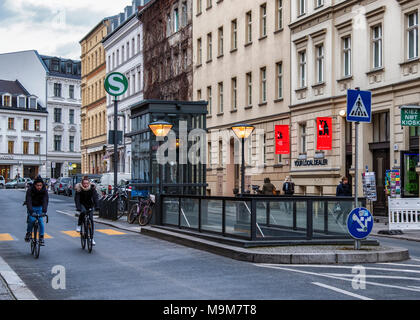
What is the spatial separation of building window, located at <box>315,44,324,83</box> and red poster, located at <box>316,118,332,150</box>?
2488 mm

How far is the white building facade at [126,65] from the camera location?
68.6 m

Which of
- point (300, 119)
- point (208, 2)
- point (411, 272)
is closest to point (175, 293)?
point (411, 272)

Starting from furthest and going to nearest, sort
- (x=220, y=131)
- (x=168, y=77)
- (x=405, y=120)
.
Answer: (x=168, y=77), (x=220, y=131), (x=405, y=120)

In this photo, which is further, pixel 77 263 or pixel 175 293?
pixel 77 263

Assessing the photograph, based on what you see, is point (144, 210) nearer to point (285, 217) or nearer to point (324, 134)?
point (285, 217)

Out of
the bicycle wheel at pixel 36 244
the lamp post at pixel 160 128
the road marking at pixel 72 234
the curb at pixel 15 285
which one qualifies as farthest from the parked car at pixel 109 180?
the curb at pixel 15 285

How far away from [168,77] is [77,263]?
4586 centimetres

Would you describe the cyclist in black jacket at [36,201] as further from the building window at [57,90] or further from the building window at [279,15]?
the building window at [57,90]

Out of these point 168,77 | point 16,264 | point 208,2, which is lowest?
point 16,264

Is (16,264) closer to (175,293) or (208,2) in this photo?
(175,293)

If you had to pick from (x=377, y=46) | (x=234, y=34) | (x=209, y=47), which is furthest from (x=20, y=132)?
(x=377, y=46)

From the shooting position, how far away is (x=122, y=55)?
246 feet

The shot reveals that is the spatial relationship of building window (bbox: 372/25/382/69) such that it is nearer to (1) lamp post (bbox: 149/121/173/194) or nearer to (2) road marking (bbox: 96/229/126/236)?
(1) lamp post (bbox: 149/121/173/194)
